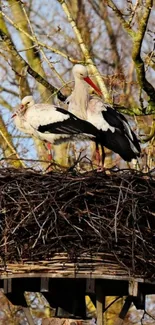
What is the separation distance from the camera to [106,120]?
9.02 m

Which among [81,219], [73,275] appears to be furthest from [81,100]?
[73,275]

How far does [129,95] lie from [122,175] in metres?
6.52

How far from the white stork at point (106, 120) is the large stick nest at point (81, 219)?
1.77m

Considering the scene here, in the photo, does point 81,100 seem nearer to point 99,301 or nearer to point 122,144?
point 122,144

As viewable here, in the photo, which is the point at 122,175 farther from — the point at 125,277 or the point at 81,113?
the point at 81,113

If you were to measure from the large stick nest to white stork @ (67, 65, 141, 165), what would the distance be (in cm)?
177

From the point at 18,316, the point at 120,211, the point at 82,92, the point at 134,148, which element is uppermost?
the point at 82,92

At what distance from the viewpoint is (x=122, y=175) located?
22.9 ft

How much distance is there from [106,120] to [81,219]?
92.7 inches

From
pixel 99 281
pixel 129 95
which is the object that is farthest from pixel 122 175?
pixel 129 95

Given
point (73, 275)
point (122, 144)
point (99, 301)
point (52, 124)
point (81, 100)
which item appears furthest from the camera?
point (81, 100)

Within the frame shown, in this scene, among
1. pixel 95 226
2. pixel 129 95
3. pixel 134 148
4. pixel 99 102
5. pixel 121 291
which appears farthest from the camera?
pixel 129 95

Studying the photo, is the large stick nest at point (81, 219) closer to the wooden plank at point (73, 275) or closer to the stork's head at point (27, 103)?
the wooden plank at point (73, 275)

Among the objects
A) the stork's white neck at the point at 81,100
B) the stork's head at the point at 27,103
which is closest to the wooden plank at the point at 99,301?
the stork's white neck at the point at 81,100
